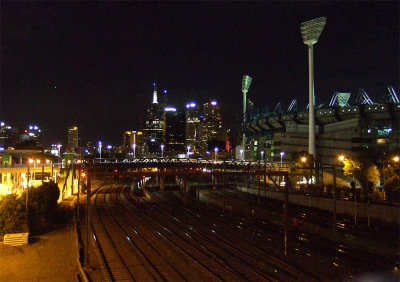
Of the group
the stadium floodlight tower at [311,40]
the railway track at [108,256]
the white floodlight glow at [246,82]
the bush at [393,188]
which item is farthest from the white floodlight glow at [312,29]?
the railway track at [108,256]

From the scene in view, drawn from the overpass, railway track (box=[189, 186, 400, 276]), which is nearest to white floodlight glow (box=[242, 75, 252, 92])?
the overpass

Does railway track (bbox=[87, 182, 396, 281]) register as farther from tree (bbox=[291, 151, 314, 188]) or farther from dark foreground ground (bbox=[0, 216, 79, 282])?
tree (bbox=[291, 151, 314, 188])

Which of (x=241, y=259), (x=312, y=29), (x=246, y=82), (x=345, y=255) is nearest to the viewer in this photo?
(x=241, y=259)

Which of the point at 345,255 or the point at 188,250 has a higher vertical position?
the point at 345,255

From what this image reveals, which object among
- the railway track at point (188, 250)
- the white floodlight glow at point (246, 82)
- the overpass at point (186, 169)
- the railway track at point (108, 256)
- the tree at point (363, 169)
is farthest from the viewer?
the white floodlight glow at point (246, 82)

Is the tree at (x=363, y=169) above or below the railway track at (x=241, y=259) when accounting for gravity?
above

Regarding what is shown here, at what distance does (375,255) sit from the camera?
2409 centimetres

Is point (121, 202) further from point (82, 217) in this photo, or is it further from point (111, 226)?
point (111, 226)

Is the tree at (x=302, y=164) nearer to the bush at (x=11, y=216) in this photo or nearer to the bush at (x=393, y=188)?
the bush at (x=393, y=188)

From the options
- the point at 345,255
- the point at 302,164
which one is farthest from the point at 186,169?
the point at 345,255

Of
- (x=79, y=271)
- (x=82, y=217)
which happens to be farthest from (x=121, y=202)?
(x=79, y=271)

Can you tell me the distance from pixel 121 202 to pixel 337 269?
4306 centimetres

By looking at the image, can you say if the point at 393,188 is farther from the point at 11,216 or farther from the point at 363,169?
the point at 11,216

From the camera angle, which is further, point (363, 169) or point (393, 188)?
point (363, 169)
